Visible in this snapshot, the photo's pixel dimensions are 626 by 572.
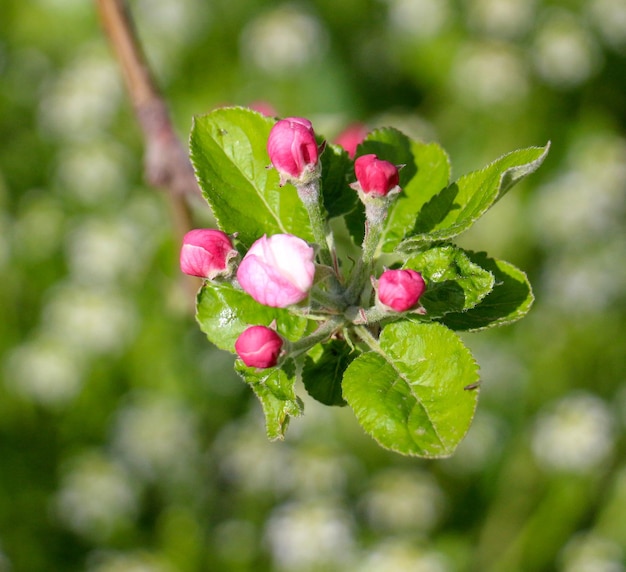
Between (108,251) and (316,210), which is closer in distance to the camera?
(316,210)

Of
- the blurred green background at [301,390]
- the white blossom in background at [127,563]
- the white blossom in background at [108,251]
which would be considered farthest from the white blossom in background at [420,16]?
the white blossom in background at [127,563]

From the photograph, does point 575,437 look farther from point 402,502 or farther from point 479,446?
point 402,502

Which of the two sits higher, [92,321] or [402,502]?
[92,321]

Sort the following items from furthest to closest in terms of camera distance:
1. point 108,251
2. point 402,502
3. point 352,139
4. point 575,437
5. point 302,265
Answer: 1. point 108,251
2. point 575,437
3. point 402,502
4. point 352,139
5. point 302,265

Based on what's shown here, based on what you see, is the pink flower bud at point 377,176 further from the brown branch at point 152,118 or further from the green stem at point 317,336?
the brown branch at point 152,118

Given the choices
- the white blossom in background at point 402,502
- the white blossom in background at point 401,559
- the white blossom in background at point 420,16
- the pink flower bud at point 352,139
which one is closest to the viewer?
the pink flower bud at point 352,139

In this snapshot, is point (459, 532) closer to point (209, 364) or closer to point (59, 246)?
point (209, 364)

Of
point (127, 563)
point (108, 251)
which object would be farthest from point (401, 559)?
point (108, 251)

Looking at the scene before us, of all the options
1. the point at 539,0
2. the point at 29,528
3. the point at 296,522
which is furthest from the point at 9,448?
the point at 539,0
